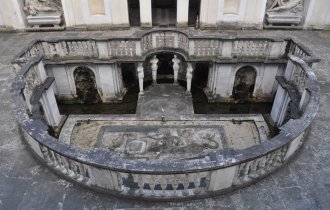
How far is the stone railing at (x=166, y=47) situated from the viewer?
16.4 m

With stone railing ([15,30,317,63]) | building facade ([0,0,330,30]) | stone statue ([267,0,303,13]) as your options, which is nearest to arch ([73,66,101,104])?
stone railing ([15,30,317,63])

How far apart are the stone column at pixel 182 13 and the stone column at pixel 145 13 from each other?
1.81 m

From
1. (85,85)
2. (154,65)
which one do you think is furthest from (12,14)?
(154,65)

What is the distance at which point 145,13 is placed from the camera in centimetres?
2011

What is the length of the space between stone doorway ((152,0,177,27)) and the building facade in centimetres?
179

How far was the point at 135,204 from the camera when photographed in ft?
28.1

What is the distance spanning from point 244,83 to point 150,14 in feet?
24.6

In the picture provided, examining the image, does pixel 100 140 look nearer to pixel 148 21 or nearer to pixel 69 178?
pixel 69 178

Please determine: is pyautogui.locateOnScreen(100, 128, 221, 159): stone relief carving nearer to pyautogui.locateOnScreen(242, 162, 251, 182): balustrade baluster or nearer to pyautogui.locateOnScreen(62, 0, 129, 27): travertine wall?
pyautogui.locateOnScreen(242, 162, 251, 182): balustrade baluster

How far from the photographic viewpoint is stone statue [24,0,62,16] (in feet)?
65.9

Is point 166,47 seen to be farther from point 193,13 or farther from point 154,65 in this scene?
point 193,13

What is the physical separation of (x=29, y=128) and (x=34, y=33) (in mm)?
12861

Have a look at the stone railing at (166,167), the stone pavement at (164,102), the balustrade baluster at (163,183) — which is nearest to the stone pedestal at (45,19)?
the stone pavement at (164,102)

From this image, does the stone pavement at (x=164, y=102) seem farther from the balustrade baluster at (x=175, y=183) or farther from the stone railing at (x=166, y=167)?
the balustrade baluster at (x=175, y=183)
